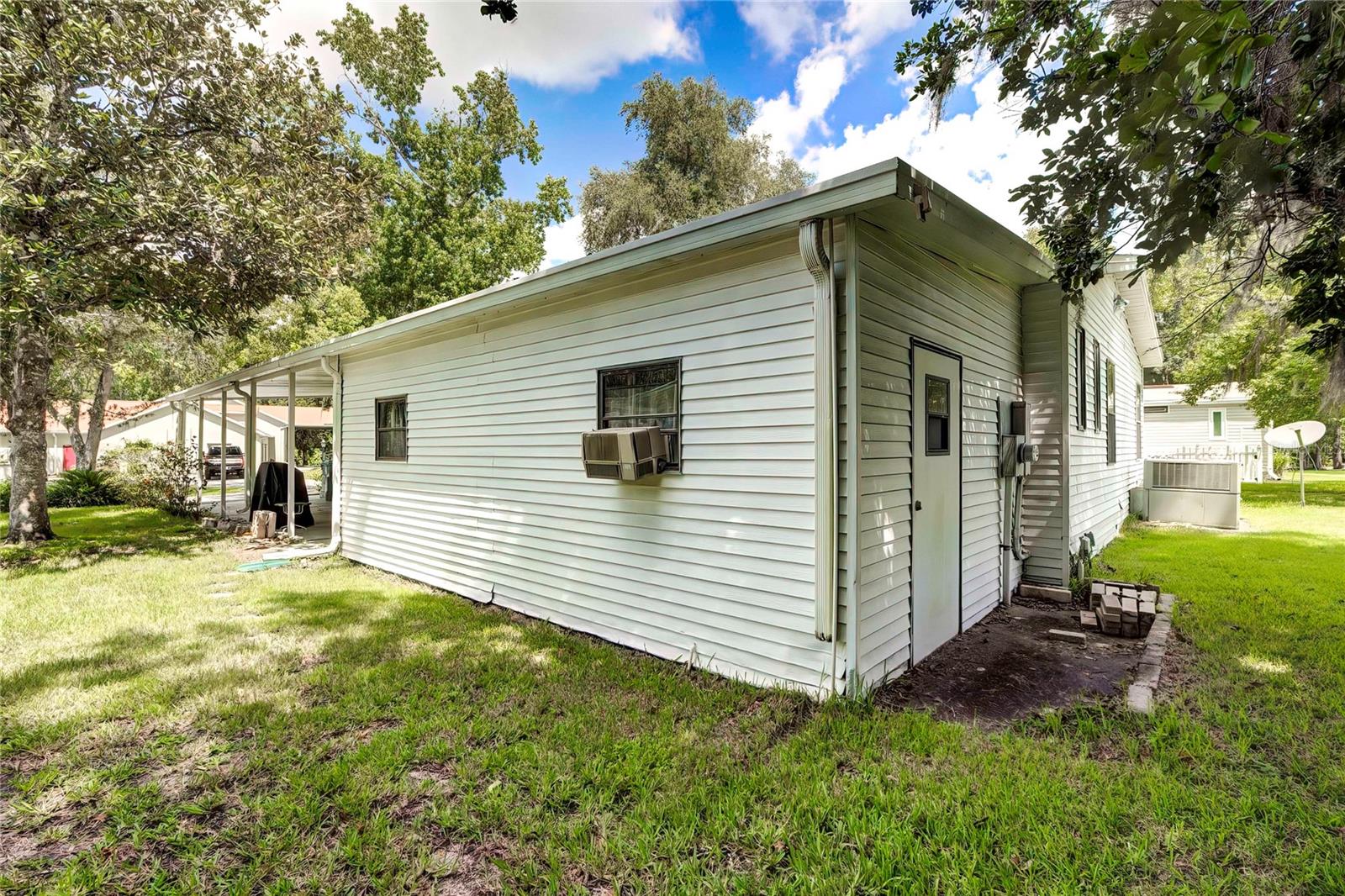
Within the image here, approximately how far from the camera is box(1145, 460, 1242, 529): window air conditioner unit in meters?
9.60

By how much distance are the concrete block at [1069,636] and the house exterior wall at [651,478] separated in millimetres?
2407

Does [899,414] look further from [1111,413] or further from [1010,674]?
[1111,413]

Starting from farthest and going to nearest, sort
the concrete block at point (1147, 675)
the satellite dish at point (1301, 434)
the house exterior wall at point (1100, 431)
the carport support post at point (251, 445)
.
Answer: the satellite dish at point (1301, 434) < the carport support post at point (251, 445) < the house exterior wall at point (1100, 431) < the concrete block at point (1147, 675)

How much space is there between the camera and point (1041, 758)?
2787 mm

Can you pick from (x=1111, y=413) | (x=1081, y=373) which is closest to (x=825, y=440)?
(x=1081, y=373)

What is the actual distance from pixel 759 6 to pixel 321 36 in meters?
16.4

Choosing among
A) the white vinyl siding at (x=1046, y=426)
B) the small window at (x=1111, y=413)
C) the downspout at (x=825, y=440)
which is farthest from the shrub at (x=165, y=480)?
the small window at (x=1111, y=413)

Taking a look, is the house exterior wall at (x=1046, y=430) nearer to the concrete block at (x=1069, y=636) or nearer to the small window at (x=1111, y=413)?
the concrete block at (x=1069, y=636)

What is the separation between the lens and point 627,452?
409cm

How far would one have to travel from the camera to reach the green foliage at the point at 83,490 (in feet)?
46.9

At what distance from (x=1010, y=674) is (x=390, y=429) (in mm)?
6885

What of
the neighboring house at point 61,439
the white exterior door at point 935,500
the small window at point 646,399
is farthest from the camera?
the neighboring house at point 61,439

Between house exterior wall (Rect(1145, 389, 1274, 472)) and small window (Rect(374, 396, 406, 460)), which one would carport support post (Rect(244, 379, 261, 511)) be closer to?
small window (Rect(374, 396, 406, 460))

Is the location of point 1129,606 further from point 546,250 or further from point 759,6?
point 546,250
